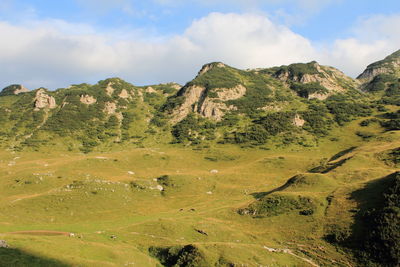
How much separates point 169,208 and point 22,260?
52.9 meters

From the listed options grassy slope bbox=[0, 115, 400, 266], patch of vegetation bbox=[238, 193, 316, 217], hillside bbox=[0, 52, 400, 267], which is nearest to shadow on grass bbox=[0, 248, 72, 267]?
hillside bbox=[0, 52, 400, 267]

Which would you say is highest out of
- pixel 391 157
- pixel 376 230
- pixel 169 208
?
pixel 391 157

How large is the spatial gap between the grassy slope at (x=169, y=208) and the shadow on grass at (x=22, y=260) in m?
1.25

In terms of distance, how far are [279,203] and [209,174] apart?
5687 cm

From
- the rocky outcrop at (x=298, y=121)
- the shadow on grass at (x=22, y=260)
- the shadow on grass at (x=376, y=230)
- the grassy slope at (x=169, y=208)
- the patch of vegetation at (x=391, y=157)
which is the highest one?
the rocky outcrop at (x=298, y=121)

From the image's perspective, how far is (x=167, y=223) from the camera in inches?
2274

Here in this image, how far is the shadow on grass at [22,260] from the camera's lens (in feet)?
108

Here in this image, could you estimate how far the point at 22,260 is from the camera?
33.9 meters

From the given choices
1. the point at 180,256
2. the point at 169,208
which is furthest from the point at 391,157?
the point at 180,256

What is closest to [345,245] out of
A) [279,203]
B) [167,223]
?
[279,203]

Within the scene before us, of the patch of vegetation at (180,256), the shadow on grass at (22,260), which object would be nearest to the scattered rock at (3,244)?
the shadow on grass at (22,260)

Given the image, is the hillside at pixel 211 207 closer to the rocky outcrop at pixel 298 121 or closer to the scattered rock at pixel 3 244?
the scattered rock at pixel 3 244

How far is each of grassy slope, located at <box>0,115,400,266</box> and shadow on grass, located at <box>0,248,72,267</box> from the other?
125 cm

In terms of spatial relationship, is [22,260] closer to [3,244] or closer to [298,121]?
[3,244]
